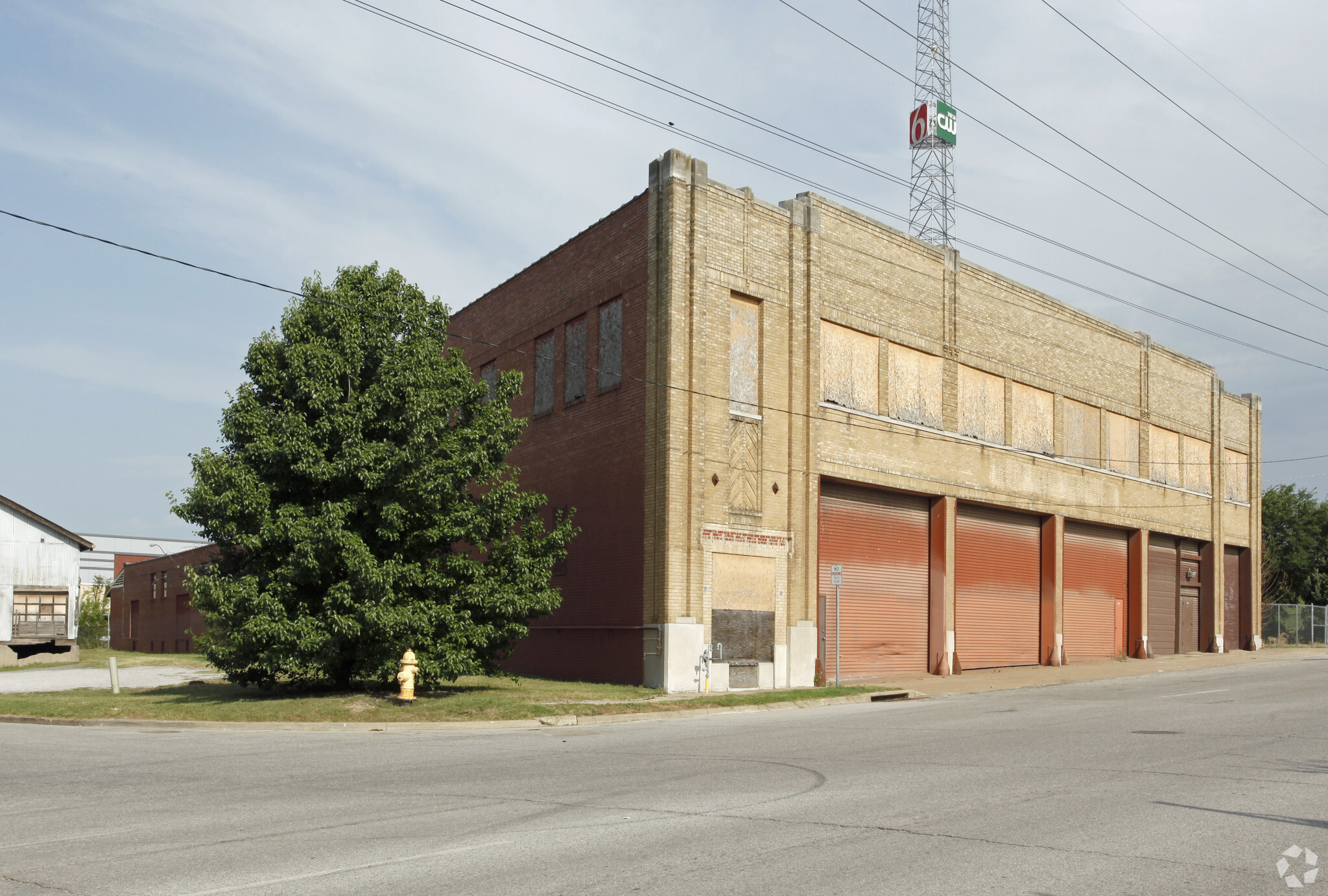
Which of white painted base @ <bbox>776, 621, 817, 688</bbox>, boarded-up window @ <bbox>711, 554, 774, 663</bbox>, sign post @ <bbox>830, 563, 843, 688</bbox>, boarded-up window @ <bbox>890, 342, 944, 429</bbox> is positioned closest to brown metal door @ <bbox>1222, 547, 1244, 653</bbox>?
boarded-up window @ <bbox>890, 342, 944, 429</bbox>

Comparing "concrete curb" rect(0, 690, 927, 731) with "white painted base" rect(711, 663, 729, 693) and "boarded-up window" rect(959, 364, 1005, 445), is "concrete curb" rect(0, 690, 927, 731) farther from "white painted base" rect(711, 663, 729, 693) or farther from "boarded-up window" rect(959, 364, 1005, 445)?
"boarded-up window" rect(959, 364, 1005, 445)

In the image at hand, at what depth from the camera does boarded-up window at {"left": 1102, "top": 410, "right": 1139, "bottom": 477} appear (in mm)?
38625

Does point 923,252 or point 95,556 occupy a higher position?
point 923,252

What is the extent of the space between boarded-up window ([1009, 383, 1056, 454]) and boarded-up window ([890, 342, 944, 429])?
13.0 feet

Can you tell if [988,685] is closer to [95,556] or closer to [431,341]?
[431,341]

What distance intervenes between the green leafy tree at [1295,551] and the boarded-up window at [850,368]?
43.4 m

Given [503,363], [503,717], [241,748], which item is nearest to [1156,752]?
[503,717]

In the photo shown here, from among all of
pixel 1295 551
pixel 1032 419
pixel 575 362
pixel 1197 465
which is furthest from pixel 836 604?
pixel 1295 551

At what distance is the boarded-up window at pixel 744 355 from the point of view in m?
26.2

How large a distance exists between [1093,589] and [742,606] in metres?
18.0

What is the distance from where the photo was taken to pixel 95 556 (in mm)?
112062

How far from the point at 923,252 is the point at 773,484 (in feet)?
30.2

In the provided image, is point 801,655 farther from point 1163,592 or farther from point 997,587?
point 1163,592

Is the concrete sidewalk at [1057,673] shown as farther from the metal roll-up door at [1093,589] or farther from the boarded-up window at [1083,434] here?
the boarded-up window at [1083,434]
